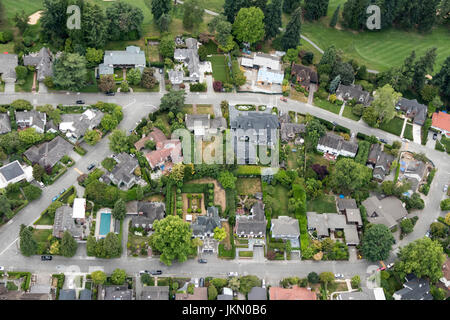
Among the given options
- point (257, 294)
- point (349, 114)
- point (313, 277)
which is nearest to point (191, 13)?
point (349, 114)

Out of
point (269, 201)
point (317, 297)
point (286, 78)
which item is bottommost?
point (317, 297)

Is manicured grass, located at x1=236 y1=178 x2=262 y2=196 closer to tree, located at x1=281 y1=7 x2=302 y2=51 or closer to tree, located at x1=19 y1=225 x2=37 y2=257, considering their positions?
tree, located at x1=19 y1=225 x2=37 y2=257

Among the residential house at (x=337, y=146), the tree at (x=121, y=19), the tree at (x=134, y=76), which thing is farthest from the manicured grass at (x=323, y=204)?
the tree at (x=121, y=19)

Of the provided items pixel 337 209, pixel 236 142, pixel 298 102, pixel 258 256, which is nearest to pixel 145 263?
pixel 258 256

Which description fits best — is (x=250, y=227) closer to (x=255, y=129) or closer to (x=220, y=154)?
(x=220, y=154)

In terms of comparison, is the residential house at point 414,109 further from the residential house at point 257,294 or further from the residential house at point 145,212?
the residential house at point 145,212

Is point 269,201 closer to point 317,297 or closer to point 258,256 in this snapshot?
point 258,256
